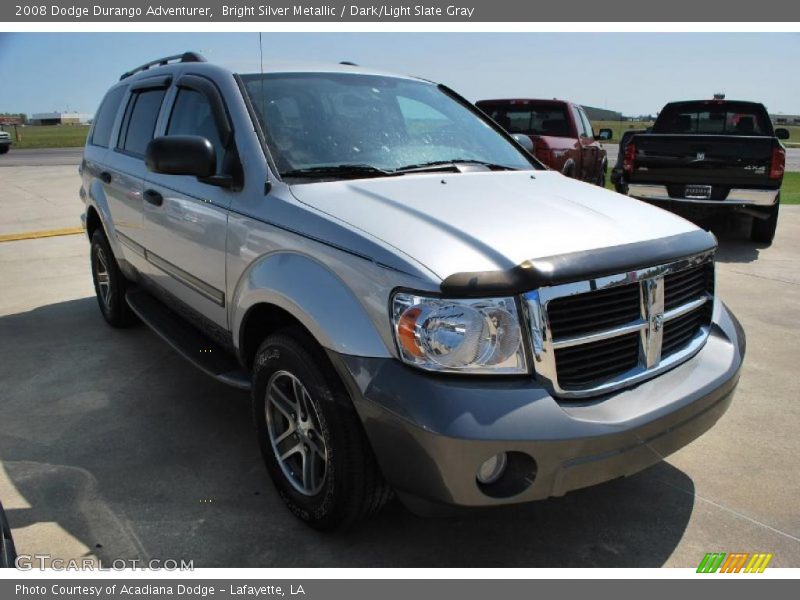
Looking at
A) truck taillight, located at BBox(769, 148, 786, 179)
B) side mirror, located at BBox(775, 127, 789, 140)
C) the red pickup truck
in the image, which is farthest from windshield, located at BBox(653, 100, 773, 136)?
truck taillight, located at BBox(769, 148, 786, 179)

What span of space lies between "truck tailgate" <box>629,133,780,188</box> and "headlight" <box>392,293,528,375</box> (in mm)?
6902

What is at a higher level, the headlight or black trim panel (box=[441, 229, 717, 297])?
black trim panel (box=[441, 229, 717, 297])

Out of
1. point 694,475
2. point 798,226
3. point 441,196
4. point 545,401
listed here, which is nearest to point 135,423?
point 441,196

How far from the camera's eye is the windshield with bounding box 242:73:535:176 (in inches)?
119

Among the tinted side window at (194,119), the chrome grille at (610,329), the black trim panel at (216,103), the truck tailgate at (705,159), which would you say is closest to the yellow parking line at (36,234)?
the tinted side window at (194,119)

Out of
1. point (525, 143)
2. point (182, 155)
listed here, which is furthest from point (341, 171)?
point (525, 143)

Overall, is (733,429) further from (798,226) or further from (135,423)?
(798,226)

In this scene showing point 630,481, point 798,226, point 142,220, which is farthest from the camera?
point 798,226

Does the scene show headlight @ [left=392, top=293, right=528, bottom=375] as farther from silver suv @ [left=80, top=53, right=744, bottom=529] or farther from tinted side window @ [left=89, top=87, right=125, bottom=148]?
tinted side window @ [left=89, top=87, right=125, bottom=148]

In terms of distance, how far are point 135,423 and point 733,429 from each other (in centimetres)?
319

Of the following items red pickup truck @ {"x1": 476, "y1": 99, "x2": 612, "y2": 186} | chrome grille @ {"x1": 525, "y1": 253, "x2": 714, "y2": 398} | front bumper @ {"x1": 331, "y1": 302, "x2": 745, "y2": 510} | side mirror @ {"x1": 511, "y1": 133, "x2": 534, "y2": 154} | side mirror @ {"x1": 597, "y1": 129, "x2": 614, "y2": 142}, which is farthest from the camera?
side mirror @ {"x1": 597, "y1": 129, "x2": 614, "y2": 142}

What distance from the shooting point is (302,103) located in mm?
3195

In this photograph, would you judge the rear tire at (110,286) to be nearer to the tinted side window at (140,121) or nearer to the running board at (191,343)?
the running board at (191,343)

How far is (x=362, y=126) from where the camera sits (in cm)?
326
